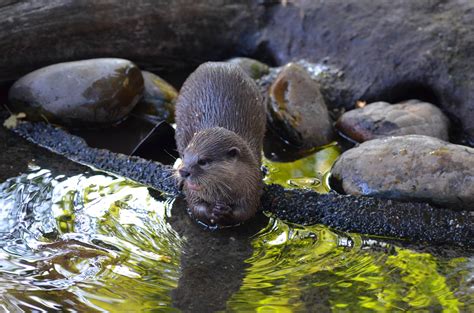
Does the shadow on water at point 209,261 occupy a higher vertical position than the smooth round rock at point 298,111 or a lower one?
lower

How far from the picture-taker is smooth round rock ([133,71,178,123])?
5.63 meters

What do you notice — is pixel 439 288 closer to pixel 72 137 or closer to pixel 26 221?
pixel 26 221

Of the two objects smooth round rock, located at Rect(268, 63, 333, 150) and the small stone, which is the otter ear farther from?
the small stone

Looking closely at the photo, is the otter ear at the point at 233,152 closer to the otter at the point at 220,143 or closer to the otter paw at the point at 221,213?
the otter at the point at 220,143

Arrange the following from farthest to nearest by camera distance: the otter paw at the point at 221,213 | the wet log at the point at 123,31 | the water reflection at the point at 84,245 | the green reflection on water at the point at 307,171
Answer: the wet log at the point at 123,31
the green reflection on water at the point at 307,171
the otter paw at the point at 221,213
the water reflection at the point at 84,245

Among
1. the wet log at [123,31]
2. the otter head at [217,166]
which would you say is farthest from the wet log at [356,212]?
the wet log at [123,31]

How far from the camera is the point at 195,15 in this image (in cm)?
624

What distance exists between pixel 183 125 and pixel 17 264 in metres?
1.54

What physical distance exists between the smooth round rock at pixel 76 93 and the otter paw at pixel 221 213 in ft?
5.51

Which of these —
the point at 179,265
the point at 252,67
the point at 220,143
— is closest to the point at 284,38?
the point at 252,67

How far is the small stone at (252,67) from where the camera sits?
5930 millimetres

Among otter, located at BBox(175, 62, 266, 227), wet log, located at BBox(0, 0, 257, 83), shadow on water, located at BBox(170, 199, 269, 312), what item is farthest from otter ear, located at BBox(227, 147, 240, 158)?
wet log, located at BBox(0, 0, 257, 83)

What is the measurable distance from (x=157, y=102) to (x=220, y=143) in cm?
178

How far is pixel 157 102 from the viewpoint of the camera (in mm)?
5660
